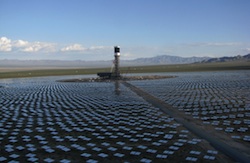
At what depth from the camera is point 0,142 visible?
9.44 metres

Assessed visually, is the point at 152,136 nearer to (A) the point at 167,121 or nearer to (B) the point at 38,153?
(A) the point at 167,121

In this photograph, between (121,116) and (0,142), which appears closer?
(0,142)

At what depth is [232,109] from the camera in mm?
13781

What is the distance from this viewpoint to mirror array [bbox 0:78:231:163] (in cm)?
761

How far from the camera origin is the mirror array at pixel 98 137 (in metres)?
7.61

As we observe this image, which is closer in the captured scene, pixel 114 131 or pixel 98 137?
pixel 98 137

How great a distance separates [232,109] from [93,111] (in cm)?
673

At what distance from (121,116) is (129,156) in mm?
5663

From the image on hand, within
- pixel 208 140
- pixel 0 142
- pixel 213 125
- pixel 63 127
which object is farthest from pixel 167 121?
pixel 0 142

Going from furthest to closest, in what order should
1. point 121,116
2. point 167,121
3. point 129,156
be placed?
1. point 121,116
2. point 167,121
3. point 129,156

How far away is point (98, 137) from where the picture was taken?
9.72 meters

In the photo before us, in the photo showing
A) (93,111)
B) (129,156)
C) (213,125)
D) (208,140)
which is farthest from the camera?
(93,111)

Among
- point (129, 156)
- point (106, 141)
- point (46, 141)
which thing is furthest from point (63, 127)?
point (129, 156)

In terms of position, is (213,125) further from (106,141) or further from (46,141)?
(46,141)
